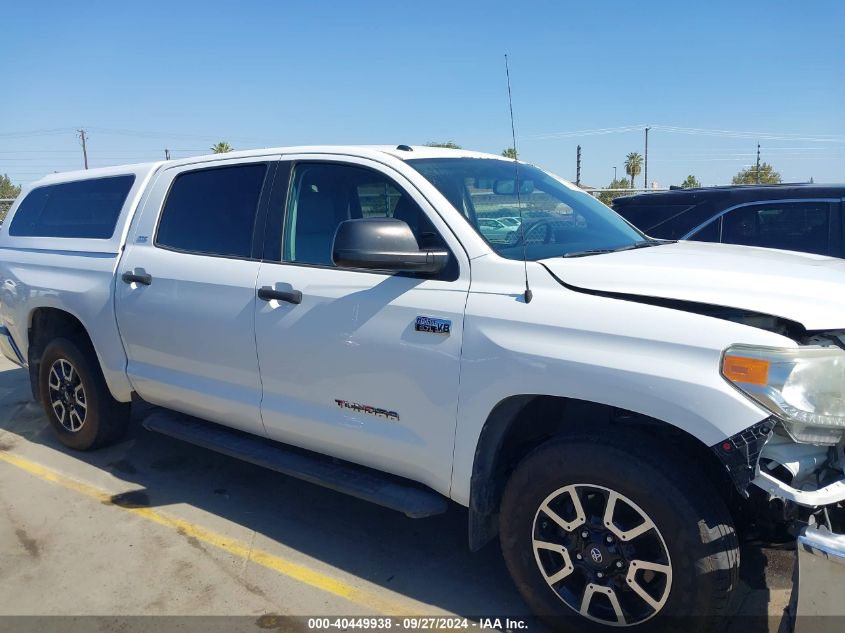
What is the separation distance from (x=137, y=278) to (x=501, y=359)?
2621 millimetres

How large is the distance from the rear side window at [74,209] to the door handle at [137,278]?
45cm

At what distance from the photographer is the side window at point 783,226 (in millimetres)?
5512

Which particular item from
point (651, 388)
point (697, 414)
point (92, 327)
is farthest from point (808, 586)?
point (92, 327)

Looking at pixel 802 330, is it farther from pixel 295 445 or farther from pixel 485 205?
pixel 295 445

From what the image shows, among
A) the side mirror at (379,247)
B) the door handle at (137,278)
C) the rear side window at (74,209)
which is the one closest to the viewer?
the side mirror at (379,247)

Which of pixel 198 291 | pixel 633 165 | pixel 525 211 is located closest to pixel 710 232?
pixel 525 211

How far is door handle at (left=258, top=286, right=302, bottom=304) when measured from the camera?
3.45 metres

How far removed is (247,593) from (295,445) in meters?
0.76

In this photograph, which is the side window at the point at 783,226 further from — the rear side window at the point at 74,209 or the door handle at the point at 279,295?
the rear side window at the point at 74,209

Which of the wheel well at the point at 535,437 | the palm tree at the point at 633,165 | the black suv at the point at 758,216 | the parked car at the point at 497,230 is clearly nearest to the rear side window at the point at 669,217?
the black suv at the point at 758,216

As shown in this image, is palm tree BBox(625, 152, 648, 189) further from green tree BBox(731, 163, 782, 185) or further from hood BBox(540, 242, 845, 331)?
hood BBox(540, 242, 845, 331)

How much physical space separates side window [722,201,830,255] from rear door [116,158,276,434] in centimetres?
393

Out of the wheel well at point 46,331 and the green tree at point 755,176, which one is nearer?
the wheel well at point 46,331

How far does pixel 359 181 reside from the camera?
360 cm
